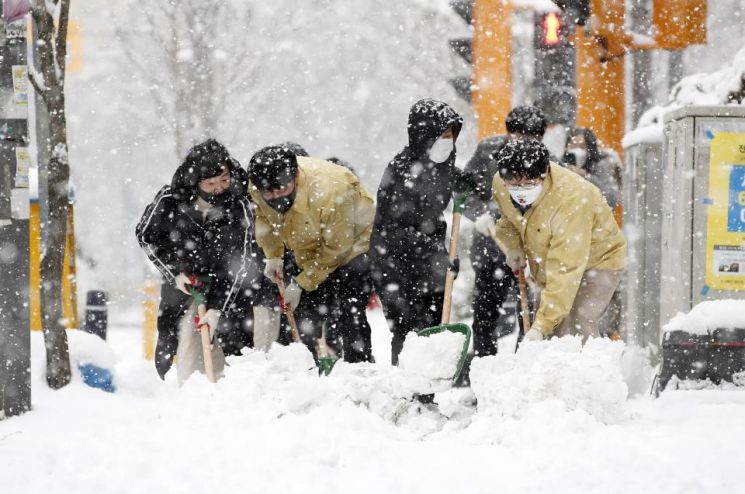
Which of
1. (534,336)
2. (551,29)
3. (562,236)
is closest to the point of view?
(534,336)

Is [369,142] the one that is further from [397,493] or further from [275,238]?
[397,493]

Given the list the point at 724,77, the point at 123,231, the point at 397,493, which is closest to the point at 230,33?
the point at 123,231

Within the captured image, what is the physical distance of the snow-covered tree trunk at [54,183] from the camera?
621cm

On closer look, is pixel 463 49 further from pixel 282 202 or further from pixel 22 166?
pixel 22 166

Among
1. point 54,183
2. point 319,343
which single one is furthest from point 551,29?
point 54,183

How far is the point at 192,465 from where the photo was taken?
13.6 feet

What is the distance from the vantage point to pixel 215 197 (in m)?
5.75

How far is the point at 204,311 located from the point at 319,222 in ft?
2.80

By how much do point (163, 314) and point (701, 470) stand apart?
348 cm

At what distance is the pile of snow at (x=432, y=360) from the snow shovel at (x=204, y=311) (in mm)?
1136

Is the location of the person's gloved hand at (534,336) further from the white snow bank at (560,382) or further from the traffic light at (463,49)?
the traffic light at (463,49)

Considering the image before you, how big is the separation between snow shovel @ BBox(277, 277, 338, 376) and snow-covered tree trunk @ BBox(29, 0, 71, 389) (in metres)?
1.38

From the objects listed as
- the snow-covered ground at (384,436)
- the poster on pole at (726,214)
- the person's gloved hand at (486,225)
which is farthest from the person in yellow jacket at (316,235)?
the poster on pole at (726,214)

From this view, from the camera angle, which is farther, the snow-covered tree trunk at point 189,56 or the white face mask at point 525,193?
the snow-covered tree trunk at point 189,56
